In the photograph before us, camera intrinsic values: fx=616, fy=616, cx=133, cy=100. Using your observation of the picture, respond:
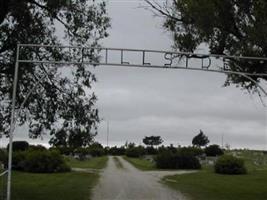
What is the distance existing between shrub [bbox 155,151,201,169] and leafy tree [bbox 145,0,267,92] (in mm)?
30891

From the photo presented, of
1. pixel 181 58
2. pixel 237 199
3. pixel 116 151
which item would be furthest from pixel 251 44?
pixel 116 151

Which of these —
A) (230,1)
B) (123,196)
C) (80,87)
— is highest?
(230,1)

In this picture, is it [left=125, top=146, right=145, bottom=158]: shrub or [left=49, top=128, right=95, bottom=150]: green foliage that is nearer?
[left=49, top=128, right=95, bottom=150]: green foliage

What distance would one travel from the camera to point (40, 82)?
76.8 feet

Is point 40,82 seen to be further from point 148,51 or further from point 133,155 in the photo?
point 133,155

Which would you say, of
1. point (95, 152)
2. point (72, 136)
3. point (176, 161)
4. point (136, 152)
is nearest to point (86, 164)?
point (176, 161)

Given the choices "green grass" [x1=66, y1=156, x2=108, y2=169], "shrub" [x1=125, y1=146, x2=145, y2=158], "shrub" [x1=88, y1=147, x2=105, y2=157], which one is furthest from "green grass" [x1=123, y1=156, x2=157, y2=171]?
"shrub" [x1=125, y1=146, x2=145, y2=158]

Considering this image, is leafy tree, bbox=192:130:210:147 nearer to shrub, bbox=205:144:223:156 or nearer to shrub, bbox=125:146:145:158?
shrub, bbox=125:146:145:158

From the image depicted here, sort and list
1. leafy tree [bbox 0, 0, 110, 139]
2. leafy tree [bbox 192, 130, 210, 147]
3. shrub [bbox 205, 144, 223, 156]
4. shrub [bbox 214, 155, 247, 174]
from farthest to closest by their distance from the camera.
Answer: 1. leafy tree [bbox 192, 130, 210, 147]
2. shrub [bbox 205, 144, 223, 156]
3. shrub [bbox 214, 155, 247, 174]
4. leafy tree [bbox 0, 0, 110, 139]

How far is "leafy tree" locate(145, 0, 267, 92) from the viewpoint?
23766mm

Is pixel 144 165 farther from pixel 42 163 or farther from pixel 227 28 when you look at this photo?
pixel 227 28

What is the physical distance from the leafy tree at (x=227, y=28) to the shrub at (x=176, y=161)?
30.9 m

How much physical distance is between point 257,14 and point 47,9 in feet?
26.4

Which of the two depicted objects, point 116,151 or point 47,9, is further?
point 116,151
